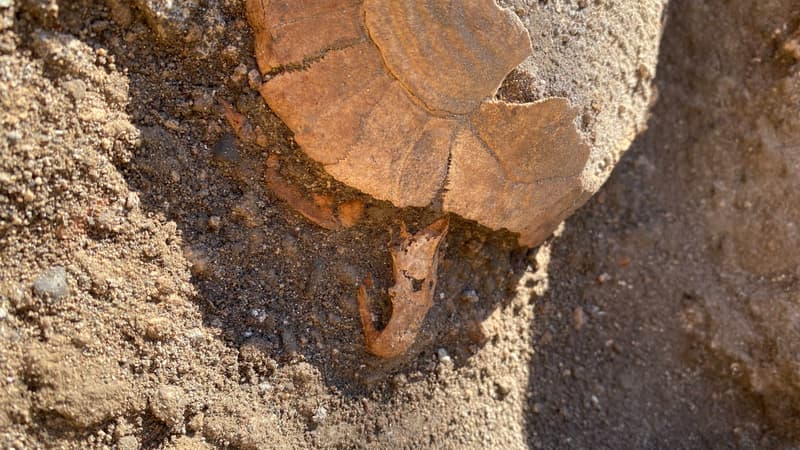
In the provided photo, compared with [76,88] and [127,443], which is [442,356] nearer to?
[127,443]

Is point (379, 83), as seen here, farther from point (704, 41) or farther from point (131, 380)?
point (704, 41)

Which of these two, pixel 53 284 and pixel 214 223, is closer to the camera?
pixel 53 284

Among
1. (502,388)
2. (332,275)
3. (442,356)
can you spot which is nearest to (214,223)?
(332,275)

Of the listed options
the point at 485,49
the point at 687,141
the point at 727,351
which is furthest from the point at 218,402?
the point at 687,141

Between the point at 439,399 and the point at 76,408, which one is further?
the point at 439,399

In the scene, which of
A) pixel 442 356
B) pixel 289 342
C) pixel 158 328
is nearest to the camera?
pixel 158 328

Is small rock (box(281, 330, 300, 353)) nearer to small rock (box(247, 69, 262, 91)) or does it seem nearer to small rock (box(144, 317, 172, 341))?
small rock (box(144, 317, 172, 341))

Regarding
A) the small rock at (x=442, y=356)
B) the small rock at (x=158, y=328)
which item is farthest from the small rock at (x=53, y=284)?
the small rock at (x=442, y=356)

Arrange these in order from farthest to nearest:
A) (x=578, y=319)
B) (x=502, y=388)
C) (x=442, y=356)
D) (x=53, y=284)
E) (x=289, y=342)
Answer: (x=578, y=319) < (x=502, y=388) < (x=442, y=356) < (x=289, y=342) < (x=53, y=284)
